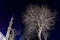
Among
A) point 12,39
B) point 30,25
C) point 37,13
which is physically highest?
point 37,13

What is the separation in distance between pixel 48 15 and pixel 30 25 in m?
3.62

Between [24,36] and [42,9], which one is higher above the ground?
[42,9]

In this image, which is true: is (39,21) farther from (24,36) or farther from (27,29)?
(24,36)

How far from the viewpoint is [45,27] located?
3253cm

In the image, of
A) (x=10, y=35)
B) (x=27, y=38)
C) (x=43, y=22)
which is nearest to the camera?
(x=43, y=22)

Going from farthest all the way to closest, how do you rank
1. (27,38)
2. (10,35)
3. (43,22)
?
(10,35) → (27,38) → (43,22)

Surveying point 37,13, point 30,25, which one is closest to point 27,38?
point 30,25

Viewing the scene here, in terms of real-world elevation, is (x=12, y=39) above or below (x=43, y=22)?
below

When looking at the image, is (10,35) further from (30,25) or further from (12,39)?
(30,25)

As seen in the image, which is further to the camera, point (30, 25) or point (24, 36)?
point (24, 36)

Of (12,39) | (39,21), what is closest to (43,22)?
(39,21)

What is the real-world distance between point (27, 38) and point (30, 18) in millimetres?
4345

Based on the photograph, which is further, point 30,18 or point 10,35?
point 10,35

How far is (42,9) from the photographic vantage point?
1292 inches
